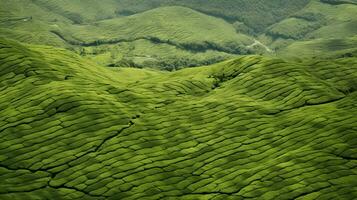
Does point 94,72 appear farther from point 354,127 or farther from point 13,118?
point 354,127

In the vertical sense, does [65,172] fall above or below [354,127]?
below

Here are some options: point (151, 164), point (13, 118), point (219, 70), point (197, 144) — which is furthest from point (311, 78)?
point (13, 118)

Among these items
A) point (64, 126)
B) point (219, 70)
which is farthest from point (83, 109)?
point (219, 70)

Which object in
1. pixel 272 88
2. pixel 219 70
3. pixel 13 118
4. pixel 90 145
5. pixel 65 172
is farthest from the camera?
pixel 219 70

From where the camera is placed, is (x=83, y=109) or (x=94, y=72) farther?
(x=94, y=72)

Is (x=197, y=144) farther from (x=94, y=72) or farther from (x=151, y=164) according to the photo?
(x=94, y=72)

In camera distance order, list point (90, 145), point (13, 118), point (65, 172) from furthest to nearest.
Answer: point (13, 118)
point (90, 145)
point (65, 172)
